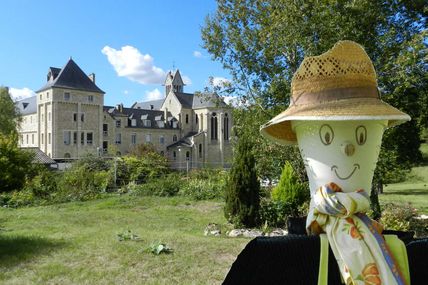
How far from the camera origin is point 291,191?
10898 mm

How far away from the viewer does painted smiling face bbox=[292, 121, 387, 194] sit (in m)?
2.20

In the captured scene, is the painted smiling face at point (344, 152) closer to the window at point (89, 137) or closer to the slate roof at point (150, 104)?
the window at point (89, 137)

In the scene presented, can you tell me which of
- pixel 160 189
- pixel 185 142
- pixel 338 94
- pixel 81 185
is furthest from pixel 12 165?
pixel 185 142

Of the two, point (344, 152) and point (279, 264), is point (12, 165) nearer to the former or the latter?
point (279, 264)

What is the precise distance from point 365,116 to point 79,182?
20250mm

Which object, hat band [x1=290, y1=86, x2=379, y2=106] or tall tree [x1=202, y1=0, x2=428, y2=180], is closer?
hat band [x1=290, y1=86, x2=379, y2=106]

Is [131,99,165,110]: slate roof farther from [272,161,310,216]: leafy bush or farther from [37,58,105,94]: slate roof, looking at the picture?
[272,161,310,216]: leafy bush

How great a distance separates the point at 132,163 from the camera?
86.9ft

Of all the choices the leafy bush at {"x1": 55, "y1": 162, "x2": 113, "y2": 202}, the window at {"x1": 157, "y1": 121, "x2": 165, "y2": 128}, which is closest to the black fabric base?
the leafy bush at {"x1": 55, "y1": 162, "x2": 113, "y2": 202}

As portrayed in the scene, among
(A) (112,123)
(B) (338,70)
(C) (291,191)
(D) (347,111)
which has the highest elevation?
(A) (112,123)

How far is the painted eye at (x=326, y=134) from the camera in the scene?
222 centimetres

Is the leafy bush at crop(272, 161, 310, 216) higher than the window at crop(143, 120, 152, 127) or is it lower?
lower

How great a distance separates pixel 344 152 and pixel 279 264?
0.68 metres

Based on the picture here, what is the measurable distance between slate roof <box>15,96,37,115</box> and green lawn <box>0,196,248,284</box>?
51.7 m
